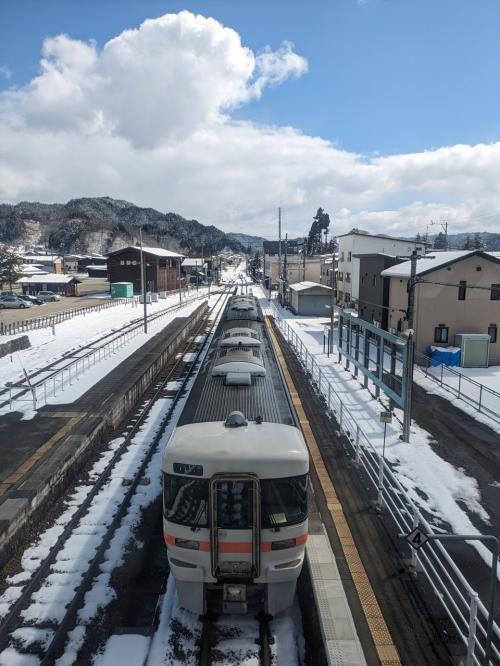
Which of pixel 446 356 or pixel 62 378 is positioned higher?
pixel 446 356

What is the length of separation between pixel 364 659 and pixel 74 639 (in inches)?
173

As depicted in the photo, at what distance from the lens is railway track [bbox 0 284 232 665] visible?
707 centimetres

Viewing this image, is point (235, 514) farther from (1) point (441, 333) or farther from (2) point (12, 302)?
(2) point (12, 302)

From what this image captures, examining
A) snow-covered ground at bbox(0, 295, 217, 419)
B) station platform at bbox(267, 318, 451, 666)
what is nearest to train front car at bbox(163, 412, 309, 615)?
station platform at bbox(267, 318, 451, 666)

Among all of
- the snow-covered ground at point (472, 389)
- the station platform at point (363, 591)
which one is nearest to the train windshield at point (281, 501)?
the station platform at point (363, 591)

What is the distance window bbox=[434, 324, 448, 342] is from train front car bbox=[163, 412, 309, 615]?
22.1 meters

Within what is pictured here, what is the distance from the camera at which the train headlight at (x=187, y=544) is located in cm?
702

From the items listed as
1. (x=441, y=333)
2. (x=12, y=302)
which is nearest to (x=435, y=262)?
(x=441, y=333)

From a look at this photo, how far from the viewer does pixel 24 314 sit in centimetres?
4575

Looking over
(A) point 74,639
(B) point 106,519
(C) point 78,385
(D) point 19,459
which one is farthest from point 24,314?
(A) point 74,639

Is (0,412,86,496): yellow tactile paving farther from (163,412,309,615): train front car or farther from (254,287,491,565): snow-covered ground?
(254,287,491,565): snow-covered ground

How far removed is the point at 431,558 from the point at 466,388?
14.6 m

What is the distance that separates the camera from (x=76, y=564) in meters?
8.80

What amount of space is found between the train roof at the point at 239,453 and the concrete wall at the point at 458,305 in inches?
827
